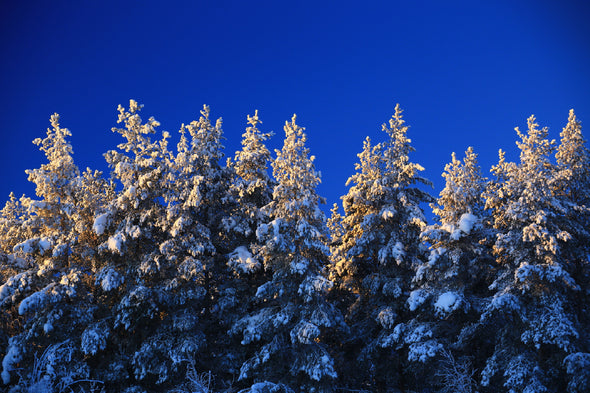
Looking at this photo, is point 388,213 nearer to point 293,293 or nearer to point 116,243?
point 293,293

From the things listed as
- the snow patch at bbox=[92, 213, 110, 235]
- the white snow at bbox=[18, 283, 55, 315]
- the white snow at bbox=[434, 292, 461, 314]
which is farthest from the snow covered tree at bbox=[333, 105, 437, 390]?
the white snow at bbox=[18, 283, 55, 315]

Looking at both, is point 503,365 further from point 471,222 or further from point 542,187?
point 542,187

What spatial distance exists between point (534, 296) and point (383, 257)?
21.4ft

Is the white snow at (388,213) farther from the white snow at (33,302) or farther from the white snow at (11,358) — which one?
the white snow at (11,358)

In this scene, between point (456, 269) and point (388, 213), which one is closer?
point (456, 269)

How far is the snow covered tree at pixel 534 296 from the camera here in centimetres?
1711

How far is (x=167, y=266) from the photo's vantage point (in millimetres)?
21234

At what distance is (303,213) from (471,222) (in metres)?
7.56

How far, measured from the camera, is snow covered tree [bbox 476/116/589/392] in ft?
56.1

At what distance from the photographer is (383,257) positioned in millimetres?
21812

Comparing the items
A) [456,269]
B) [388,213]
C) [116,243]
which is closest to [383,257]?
[388,213]

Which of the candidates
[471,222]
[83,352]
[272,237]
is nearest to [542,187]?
[471,222]

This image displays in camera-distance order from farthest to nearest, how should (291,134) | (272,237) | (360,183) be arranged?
(360,183), (291,134), (272,237)

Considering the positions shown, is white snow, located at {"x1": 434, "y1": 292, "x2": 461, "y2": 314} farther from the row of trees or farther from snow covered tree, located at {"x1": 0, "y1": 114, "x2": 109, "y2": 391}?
snow covered tree, located at {"x1": 0, "y1": 114, "x2": 109, "y2": 391}
